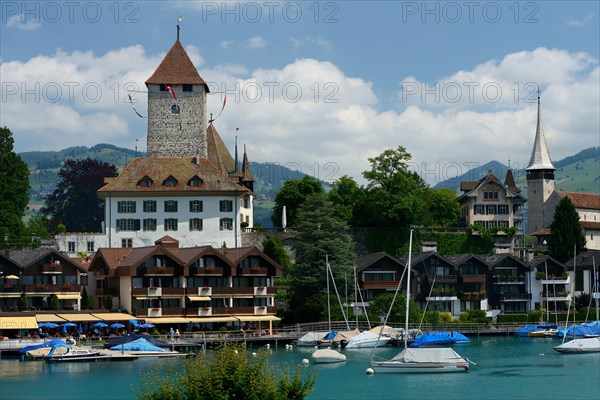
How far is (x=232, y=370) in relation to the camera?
3056 cm

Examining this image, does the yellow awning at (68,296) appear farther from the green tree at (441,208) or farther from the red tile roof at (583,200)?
the red tile roof at (583,200)

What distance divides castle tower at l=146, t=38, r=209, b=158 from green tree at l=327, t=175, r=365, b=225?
12.8 metres

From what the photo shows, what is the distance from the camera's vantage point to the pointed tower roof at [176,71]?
107m

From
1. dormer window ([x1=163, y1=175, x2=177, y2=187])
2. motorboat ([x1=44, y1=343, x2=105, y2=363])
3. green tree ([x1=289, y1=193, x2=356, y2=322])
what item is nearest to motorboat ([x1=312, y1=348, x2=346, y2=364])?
motorboat ([x1=44, y1=343, x2=105, y2=363])

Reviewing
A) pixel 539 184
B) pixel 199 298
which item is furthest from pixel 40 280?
pixel 539 184

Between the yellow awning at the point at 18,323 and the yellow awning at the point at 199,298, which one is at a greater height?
the yellow awning at the point at 199,298

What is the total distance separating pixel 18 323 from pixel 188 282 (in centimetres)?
1368

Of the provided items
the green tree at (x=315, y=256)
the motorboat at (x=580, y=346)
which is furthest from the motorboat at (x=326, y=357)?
the motorboat at (x=580, y=346)

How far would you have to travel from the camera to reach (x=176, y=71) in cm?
10794

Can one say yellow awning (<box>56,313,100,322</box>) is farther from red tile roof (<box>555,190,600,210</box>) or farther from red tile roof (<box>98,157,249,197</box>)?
red tile roof (<box>555,190,600,210</box>)

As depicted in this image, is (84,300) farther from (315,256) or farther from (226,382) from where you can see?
(226,382)

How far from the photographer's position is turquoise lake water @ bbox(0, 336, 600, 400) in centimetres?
5841

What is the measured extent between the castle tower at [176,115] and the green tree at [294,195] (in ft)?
26.8

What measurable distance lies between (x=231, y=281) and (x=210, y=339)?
29.8 ft
